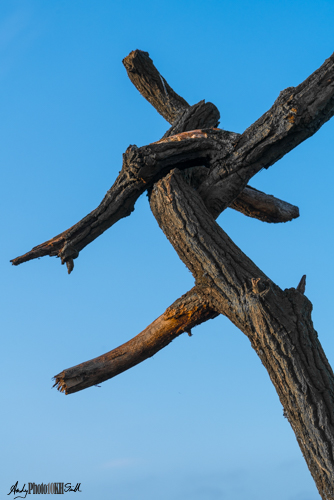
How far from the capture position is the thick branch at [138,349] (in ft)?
11.2

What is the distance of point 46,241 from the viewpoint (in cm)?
359

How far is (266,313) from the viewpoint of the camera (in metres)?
2.73

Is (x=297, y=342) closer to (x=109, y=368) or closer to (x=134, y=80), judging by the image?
(x=109, y=368)

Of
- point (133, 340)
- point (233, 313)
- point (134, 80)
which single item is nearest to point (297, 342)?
point (233, 313)

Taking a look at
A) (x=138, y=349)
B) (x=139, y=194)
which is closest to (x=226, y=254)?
(x=139, y=194)

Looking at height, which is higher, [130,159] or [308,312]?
[130,159]

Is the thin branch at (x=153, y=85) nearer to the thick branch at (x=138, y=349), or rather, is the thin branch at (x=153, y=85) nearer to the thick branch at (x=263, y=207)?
the thick branch at (x=263, y=207)

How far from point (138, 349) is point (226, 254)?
1130 mm

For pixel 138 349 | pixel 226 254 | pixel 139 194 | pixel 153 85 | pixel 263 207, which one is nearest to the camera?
pixel 226 254

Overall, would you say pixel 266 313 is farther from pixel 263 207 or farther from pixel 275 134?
pixel 263 207

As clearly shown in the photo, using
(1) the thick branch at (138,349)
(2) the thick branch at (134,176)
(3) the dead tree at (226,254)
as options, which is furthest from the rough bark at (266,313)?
(1) the thick branch at (138,349)

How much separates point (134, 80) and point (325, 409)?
3765mm

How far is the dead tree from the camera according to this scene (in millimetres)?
2617

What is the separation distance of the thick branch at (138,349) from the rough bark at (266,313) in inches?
10.6
